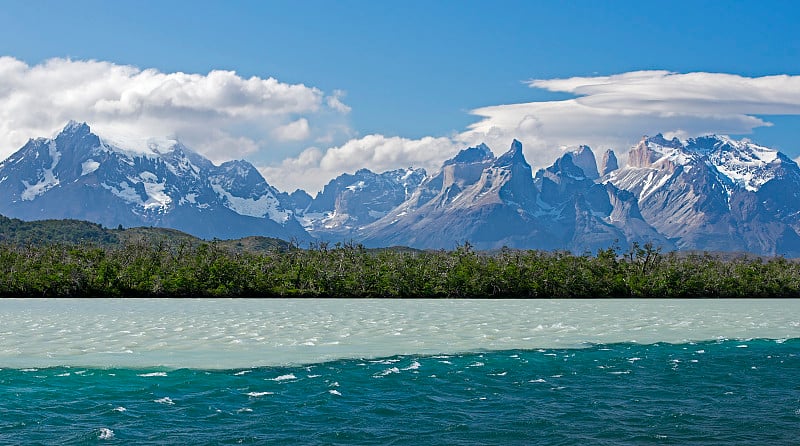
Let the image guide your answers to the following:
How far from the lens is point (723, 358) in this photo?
123 feet

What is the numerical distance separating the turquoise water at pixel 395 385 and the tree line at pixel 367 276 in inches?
2168

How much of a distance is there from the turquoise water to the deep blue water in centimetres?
7

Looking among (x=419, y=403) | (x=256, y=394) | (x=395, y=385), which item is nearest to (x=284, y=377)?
(x=256, y=394)

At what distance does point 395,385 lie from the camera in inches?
1150

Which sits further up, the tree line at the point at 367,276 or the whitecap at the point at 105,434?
the tree line at the point at 367,276

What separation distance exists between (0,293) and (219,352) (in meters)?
77.9

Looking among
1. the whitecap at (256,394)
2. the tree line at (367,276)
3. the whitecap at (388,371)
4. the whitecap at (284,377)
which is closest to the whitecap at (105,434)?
the whitecap at (256,394)

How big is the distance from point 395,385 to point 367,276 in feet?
275

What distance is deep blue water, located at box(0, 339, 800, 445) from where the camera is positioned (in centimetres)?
2169

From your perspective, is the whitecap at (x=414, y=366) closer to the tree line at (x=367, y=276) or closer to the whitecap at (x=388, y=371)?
the whitecap at (x=388, y=371)

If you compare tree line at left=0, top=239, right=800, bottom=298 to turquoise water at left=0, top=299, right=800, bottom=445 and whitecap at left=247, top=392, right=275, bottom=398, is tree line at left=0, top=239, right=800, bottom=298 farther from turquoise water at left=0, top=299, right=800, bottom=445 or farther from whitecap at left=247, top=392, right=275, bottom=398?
whitecap at left=247, top=392, right=275, bottom=398

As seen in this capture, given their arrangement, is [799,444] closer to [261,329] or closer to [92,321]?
[261,329]

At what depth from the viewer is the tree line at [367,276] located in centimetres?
10544

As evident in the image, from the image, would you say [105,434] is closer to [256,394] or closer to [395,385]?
[256,394]
